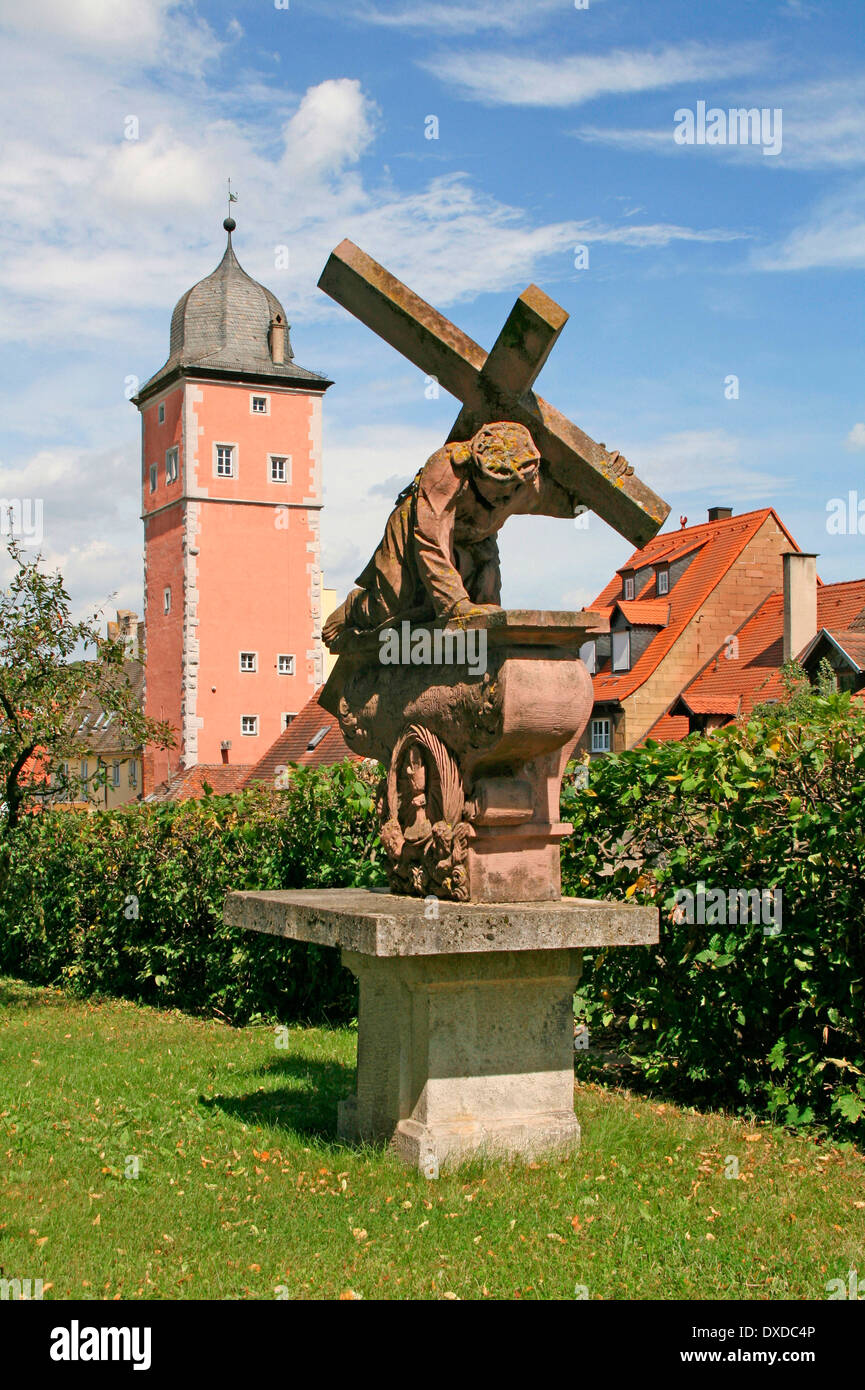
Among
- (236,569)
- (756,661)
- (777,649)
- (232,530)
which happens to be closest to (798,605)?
(777,649)

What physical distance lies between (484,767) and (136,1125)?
2.84m

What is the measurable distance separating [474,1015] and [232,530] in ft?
138

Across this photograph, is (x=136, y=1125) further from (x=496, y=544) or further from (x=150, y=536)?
(x=150, y=536)

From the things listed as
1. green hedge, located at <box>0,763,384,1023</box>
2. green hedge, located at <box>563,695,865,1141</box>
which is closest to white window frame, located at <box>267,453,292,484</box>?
green hedge, located at <box>0,763,384,1023</box>

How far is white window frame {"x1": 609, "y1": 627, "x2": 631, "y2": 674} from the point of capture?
35750 millimetres

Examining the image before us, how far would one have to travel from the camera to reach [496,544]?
675 centimetres

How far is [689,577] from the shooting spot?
36594 mm

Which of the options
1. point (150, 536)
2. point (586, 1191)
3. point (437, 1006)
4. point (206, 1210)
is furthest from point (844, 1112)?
point (150, 536)

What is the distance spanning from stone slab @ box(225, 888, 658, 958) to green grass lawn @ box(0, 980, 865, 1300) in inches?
38.5

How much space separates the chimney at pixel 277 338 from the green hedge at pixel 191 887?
3559 centimetres

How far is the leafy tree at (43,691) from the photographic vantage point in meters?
11.8

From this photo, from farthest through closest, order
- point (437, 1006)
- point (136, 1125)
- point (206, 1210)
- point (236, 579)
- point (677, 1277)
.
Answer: point (236, 579) < point (136, 1125) < point (437, 1006) < point (206, 1210) < point (677, 1277)

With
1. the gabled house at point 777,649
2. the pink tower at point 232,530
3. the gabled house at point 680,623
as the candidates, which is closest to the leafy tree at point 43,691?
the gabled house at point 777,649

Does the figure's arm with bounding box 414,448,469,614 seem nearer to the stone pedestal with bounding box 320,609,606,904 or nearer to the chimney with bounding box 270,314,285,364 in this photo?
the stone pedestal with bounding box 320,609,606,904
